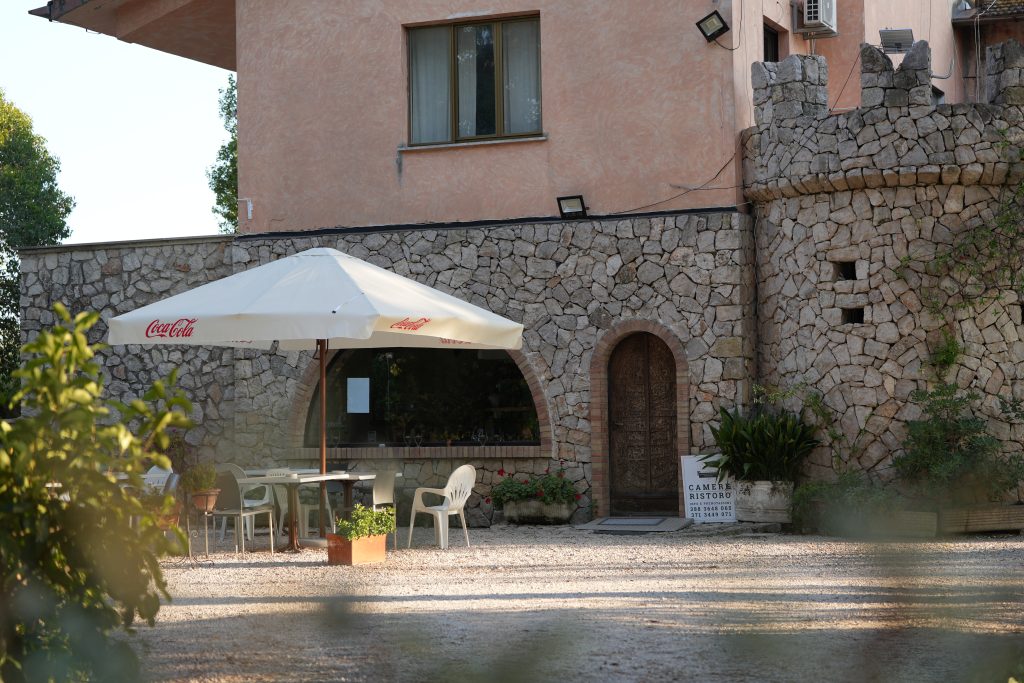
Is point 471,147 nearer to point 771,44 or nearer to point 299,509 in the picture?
point 771,44

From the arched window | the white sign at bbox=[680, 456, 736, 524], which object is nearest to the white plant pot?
the white sign at bbox=[680, 456, 736, 524]

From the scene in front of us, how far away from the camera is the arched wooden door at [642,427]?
13664mm

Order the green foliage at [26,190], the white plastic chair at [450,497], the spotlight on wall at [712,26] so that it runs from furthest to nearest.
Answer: the green foliage at [26,190] → the spotlight on wall at [712,26] → the white plastic chair at [450,497]

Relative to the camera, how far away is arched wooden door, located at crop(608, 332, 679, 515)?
13.7 metres

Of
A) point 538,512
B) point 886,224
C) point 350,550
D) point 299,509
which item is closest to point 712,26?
point 886,224

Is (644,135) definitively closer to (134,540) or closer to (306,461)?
Answer: (306,461)

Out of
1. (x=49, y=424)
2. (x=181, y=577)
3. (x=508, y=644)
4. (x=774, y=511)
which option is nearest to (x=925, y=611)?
(x=508, y=644)

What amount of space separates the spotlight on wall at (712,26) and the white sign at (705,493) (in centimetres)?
459

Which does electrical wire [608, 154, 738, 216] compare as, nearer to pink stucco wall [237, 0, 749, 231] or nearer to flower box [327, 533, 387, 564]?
pink stucco wall [237, 0, 749, 231]

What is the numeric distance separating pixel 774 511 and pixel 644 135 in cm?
439

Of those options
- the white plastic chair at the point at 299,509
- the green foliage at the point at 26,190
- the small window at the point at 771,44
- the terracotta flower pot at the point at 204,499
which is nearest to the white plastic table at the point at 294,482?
the white plastic chair at the point at 299,509

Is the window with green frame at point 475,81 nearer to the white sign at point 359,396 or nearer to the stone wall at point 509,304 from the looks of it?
the stone wall at point 509,304

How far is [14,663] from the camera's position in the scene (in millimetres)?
3369

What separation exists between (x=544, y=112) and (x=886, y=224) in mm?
4073
